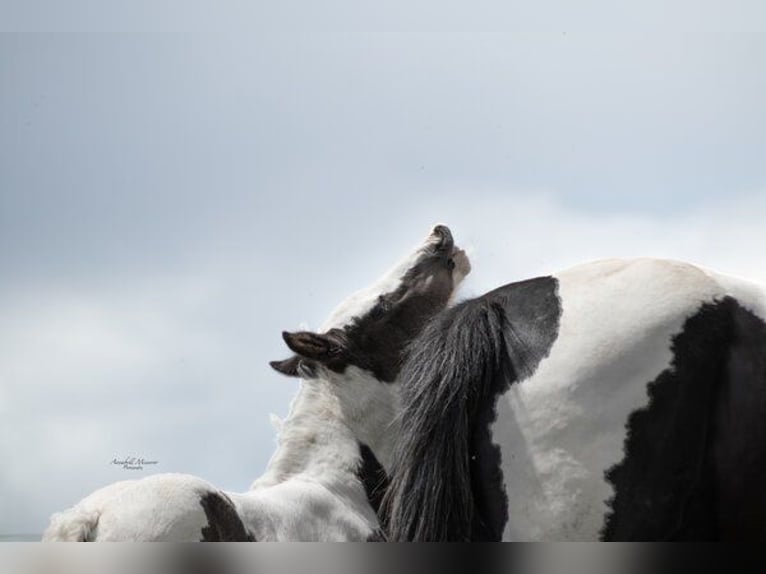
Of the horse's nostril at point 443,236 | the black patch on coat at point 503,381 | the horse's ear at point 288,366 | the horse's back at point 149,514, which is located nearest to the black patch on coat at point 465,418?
the black patch on coat at point 503,381

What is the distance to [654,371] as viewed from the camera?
5.62ft

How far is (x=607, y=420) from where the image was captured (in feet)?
5.60

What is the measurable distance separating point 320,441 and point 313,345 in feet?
1.20

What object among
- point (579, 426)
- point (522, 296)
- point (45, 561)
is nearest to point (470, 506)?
point (579, 426)

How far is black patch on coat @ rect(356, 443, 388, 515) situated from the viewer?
380 cm

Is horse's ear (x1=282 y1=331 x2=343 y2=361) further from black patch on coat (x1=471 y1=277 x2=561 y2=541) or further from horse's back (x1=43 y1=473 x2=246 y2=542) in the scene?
black patch on coat (x1=471 y1=277 x2=561 y2=541)

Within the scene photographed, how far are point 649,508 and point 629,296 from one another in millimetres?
356

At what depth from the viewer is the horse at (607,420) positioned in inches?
66.4

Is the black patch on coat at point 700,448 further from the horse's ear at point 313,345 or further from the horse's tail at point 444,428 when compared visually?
the horse's ear at point 313,345

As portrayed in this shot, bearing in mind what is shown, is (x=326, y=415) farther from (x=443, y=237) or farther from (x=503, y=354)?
(x=503, y=354)

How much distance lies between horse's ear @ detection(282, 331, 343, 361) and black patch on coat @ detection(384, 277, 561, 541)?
1997mm

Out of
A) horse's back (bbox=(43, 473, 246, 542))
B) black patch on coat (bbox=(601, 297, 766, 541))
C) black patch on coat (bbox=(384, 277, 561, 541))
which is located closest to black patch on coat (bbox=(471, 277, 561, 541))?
black patch on coat (bbox=(384, 277, 561, 541))

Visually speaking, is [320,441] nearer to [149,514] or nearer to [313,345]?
[313,345]

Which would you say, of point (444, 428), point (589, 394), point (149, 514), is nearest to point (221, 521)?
point (149, 514)
